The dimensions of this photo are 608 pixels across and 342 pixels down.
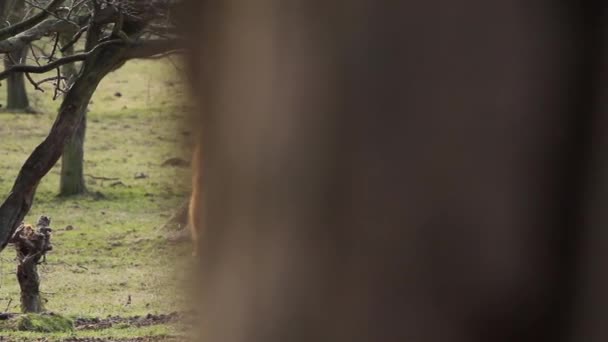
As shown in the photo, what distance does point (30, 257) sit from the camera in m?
12.9

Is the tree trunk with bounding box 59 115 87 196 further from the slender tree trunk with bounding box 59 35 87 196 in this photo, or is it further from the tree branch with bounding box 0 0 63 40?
the tree branch with bounding box 0 0 63 40

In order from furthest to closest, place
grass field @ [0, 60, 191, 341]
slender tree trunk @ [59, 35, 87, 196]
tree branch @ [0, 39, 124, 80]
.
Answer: slender tree trunk @ [59, 35, 87, 196], grass field @ [0, 60, 191, 341], tree branch @ [0, 39, 124, 80]

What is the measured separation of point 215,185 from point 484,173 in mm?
215

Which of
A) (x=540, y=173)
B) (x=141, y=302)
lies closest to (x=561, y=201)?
(x=540, y=173)

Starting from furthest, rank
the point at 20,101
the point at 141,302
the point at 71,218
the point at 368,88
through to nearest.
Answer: the point at 20,101 < the point at 71,218 < the point at 141,302 < the point at 368,88

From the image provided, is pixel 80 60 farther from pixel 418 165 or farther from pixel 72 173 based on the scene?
pixel 72 173

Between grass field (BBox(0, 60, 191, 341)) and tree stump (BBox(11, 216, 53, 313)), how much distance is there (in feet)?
1.74

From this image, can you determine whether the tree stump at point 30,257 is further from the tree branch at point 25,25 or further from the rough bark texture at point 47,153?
the rough bark texture at point 47,153

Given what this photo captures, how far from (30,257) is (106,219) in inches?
280

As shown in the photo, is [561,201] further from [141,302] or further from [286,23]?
[141,302]

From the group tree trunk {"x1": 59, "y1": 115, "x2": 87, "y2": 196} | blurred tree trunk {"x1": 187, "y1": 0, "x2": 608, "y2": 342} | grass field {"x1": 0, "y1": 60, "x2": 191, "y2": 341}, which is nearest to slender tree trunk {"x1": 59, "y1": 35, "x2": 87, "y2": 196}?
tree trunk {"x1": 59, "y1": 115, "x2": 87, "y2": 196}

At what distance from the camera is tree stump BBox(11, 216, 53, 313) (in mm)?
12859

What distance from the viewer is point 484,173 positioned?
80cm

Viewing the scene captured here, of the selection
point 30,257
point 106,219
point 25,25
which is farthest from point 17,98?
point 25,25
